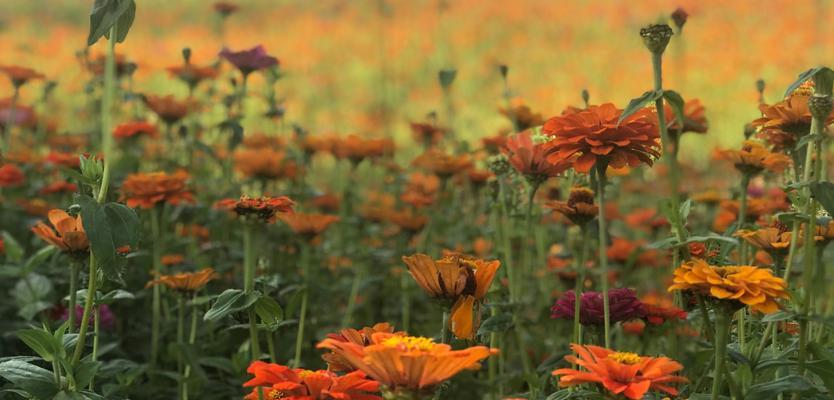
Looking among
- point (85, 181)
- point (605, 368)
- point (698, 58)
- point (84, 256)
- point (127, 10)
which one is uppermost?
point (698, 58)

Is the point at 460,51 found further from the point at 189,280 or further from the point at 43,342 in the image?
the point at 43,342

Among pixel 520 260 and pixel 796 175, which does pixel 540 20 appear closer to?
pixel 520 260

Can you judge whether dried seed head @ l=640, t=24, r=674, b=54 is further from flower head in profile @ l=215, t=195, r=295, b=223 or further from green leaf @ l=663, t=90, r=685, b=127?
flower head in profile @ l=215, t=195, r=295, b=223

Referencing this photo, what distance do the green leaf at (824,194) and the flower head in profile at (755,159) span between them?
0.47 metres

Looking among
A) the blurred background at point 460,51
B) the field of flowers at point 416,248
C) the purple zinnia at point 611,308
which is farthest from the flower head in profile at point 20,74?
the blurred background at point 460,51

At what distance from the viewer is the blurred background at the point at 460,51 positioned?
6.49 metres

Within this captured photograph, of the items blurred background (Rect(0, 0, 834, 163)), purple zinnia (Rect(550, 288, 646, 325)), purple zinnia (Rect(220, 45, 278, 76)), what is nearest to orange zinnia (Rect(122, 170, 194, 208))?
purple zinnia (Rect(220, 45, 278, 76))

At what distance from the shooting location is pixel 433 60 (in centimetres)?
776

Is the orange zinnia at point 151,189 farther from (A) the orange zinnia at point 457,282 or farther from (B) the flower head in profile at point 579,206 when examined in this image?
(A) the orange zinnia at point 457,282

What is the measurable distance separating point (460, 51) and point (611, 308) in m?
7.23

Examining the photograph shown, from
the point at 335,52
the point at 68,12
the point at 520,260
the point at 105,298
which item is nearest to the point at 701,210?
the point at 520,260

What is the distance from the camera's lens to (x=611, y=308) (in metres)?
1.47

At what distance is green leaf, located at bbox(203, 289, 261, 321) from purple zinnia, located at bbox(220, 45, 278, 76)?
1173 millimetres

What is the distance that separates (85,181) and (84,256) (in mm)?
191
